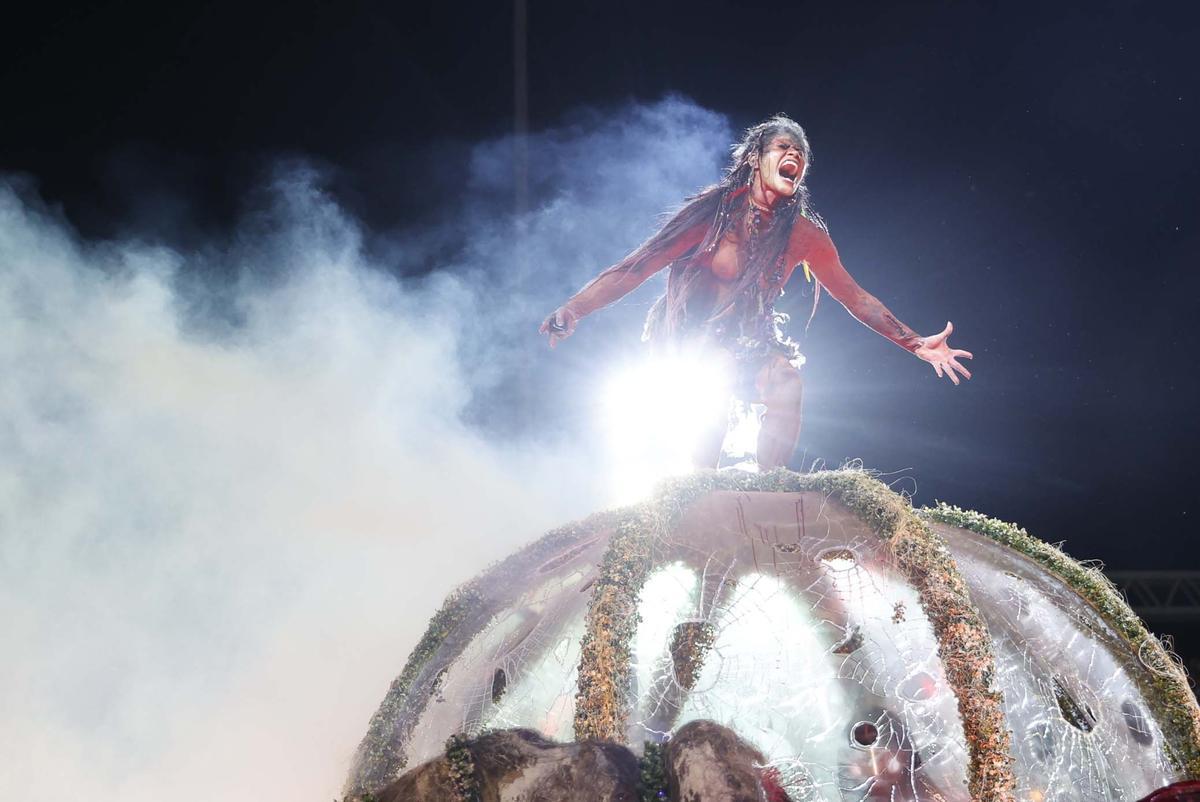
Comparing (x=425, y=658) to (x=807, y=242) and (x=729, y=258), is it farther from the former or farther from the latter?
(x=807, y=242)

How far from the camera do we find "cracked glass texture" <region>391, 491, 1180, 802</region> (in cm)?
439

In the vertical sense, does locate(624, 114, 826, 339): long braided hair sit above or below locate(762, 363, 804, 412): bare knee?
above

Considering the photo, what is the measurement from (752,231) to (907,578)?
2.58 m

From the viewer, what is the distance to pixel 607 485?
10797 millimetres

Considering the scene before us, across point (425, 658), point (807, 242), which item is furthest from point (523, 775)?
point (807, 242)

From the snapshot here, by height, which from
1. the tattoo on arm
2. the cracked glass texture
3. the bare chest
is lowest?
the cracked glass texture

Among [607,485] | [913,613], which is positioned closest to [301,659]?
[607,485]

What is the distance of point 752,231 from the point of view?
18.9 ft

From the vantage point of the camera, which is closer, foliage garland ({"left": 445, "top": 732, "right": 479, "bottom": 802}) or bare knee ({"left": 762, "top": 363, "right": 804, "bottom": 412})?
foliage garland ({"left": 445, "top": 732, "right": 479, "bottom": 802})

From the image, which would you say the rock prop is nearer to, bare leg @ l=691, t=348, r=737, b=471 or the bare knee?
bare leg @ l=691, t=348, r=737, b=471

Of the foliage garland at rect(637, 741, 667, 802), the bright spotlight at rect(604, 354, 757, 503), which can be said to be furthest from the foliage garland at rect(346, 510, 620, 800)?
the foliage garland at rect(637, 741, 667, 802)

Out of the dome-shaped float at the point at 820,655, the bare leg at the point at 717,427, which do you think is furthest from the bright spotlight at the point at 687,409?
the dome-shaped float at the point at 820,655

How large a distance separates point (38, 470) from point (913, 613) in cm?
878

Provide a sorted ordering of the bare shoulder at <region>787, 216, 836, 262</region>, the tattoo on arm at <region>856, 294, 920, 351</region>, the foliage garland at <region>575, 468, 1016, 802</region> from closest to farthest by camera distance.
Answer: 1. the foliage garland at <region>575, 468, 1016, 802</region>
2. the bare shoulder at <region>787, 216, 836, 262</region>
3. the tattoo on arm at <region>856, 294, 920, 351</region>
